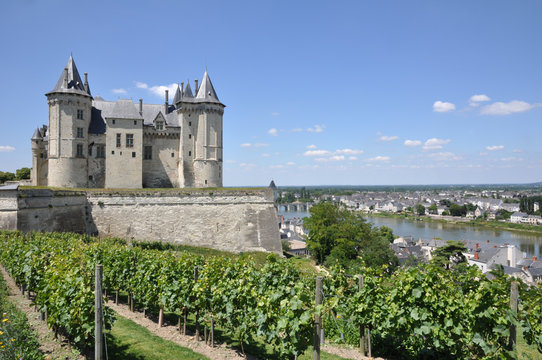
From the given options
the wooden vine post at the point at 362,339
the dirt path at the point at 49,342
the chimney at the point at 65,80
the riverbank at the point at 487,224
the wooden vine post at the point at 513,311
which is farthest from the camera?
the riverbank at the point at 487,224

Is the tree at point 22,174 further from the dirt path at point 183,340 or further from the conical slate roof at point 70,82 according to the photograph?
the dirt path at point 183,340

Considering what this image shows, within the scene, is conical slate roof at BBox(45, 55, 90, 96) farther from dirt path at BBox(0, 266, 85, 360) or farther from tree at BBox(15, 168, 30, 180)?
dirt path at BBox(0, 266, 85, 360)

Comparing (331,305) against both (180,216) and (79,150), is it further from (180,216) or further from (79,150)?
(79,150)

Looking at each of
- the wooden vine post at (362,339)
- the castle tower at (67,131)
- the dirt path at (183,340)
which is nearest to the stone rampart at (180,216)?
the castle tower at (67,131)

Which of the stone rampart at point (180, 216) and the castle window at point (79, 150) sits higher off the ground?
the castle window at point (79, 150)

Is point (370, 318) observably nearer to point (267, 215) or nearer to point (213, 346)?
point (213, 346)

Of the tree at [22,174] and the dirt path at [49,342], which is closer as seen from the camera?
the dirt path at [49,342]

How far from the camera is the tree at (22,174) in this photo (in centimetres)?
4328

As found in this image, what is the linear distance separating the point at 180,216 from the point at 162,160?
840 centimetres

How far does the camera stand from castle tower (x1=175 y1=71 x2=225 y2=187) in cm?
3331

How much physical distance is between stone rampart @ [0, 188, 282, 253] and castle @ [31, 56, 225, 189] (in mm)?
4027

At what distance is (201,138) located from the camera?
3334 centimetres

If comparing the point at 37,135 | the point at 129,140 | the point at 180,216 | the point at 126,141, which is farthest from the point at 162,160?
the point at 37,135

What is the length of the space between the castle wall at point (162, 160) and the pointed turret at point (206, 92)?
171 inches
